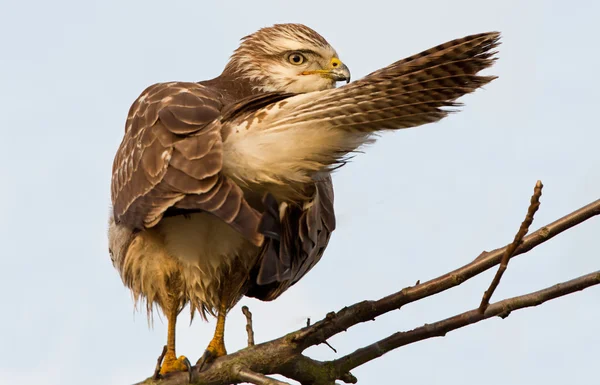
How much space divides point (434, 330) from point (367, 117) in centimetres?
122

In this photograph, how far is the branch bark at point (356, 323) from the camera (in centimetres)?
404

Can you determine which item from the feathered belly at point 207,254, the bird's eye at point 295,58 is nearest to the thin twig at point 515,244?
the feathered belly at point 207,254

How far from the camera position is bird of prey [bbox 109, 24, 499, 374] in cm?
460

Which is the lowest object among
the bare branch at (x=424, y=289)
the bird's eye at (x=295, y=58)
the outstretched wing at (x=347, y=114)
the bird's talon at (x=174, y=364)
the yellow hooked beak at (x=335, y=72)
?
the bare branch at (x=424, y=289)

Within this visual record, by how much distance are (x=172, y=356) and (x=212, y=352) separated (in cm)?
34

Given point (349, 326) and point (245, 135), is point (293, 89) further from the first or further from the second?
point (349, 326)

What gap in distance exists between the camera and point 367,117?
15.5 ft

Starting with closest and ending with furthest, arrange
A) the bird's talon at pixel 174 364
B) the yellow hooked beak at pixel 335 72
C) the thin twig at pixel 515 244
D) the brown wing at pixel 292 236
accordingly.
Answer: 1. the thin twig at pixel 515 244
2. the brown wing at pixel 292 236
3. the bird's talon at pixel 174 364
4. the yellow hooked beak at pixel 335 72

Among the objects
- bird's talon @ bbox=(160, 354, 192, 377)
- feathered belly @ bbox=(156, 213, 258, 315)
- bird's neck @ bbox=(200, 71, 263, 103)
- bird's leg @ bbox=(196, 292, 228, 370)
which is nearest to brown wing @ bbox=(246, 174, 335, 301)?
feathered belly @ bbox=(156, 213, 258, 315)

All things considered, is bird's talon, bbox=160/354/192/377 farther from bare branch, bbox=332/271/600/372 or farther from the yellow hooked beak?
the yellow hooked beak

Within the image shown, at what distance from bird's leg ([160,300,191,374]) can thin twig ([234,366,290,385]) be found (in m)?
0.48

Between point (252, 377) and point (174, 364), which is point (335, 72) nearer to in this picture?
point (174, 364)

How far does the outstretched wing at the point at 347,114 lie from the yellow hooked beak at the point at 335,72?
1.46 meters

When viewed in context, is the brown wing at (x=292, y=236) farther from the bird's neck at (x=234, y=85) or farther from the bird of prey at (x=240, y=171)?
the bird's neck at (x=234, y=85)
